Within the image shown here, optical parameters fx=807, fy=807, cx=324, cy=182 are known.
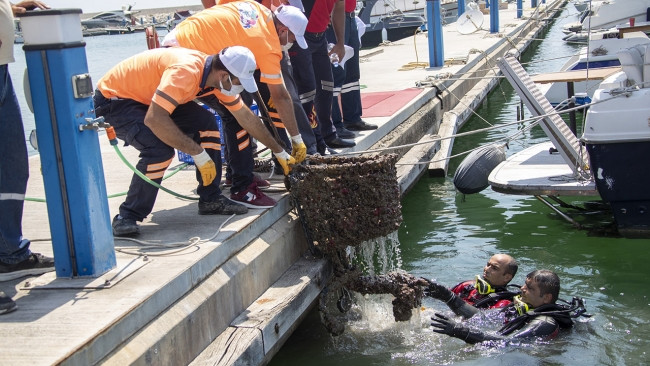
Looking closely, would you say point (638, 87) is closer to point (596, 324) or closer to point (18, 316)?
point (596, 324)

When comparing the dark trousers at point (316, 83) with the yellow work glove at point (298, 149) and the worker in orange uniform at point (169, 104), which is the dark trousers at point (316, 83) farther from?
the worker in orange uniform at point (169, 104)

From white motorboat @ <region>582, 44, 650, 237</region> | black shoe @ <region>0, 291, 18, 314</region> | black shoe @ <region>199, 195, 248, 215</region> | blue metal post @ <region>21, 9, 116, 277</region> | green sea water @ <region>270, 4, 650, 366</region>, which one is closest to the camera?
black shoe @ <region>0, 291, 18, 314</region>

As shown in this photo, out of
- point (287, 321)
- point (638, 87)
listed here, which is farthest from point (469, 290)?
point (638, 87)

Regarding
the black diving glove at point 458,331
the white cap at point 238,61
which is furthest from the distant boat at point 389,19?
the black diving glove at point 458,331

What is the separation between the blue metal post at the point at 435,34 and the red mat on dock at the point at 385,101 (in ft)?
10.3

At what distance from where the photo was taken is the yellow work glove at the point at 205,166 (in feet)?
17.5

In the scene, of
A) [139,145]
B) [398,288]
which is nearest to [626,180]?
[398,288]

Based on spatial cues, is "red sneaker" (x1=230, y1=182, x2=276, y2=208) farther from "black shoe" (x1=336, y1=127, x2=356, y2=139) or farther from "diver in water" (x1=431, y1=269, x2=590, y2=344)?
"black shoe" (x1=336, y1=127, x2=356, y2=139)

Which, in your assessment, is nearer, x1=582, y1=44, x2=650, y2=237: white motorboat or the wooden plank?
x1=582, y1=44, x2=650, y2=237: white motorboat

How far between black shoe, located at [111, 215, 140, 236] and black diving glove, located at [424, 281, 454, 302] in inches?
84.5

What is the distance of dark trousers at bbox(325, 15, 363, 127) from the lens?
8.80 metres

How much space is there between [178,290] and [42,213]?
2.24 metres

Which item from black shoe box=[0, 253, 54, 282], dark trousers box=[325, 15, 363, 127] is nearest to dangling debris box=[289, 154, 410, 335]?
black shoe box=[0, 253, 54, 282]

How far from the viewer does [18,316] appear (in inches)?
159
